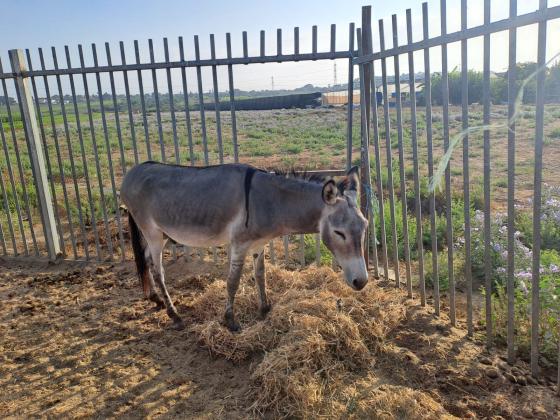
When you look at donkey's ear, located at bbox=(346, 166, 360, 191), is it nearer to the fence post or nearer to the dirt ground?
the dirt ground

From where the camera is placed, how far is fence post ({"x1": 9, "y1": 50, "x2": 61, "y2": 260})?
6.56 m

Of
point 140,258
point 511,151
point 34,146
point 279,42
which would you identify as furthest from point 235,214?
point 34,146

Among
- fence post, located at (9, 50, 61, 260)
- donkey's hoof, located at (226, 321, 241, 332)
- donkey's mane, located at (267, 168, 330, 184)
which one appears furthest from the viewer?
fence post, located at (9, 50, 61, 260)

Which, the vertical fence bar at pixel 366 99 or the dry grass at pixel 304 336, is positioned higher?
the vertical fence bar at pixel 366 99

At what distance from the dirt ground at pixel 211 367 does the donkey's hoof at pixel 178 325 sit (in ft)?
0.43

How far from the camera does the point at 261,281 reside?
4.91 meters

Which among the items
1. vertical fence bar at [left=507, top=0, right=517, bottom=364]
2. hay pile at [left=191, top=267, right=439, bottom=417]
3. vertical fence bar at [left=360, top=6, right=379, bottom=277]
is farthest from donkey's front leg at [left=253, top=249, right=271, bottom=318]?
vertical fence bar at [left=507, top=0, right=517, bottom=364]

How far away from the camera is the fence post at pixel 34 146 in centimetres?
656

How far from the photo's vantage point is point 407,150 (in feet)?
59.3

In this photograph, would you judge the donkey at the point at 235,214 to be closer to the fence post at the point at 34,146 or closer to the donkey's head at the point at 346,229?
the donkey's head at the point at 346,229

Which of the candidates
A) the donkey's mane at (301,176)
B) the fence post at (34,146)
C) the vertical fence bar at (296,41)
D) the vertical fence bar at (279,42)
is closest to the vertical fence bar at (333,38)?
the vertical fence bar at (296,41)

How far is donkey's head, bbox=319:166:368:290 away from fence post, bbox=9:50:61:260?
17.5ft

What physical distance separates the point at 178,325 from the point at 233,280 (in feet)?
3.08

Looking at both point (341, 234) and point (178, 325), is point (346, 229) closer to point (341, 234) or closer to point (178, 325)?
point (341, 234)
